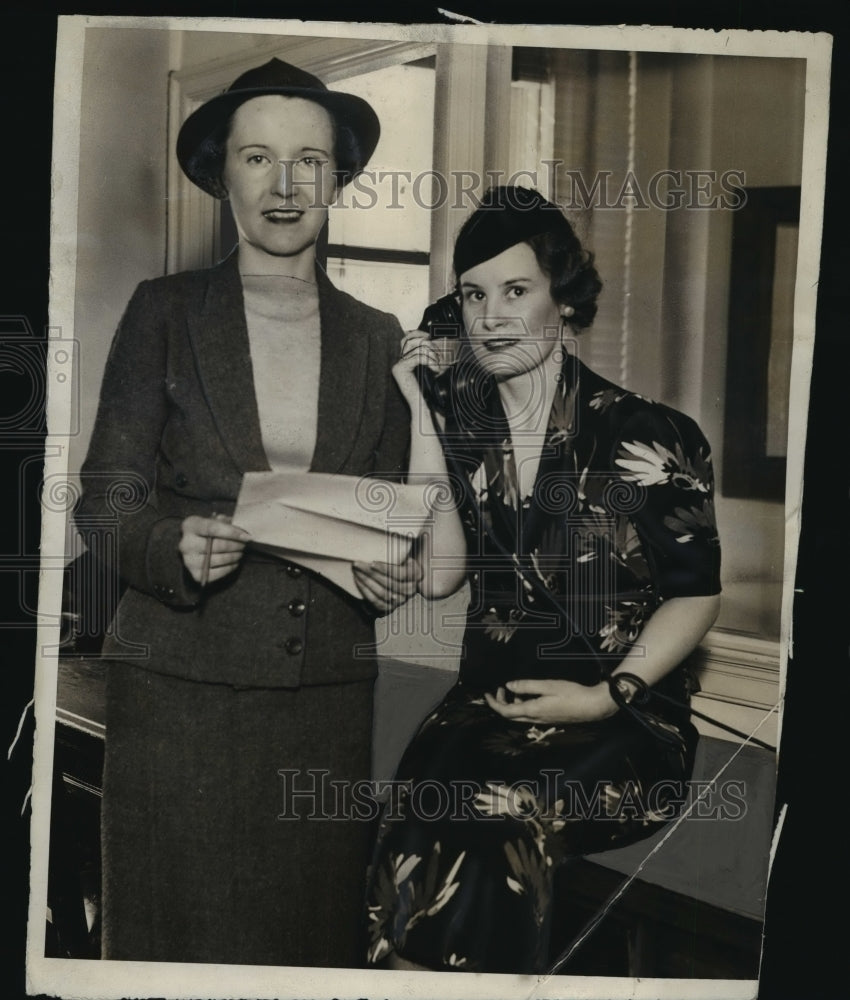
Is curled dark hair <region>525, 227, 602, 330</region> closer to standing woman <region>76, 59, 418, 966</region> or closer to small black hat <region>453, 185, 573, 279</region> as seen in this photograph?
small black hat <region>453, 185, 573, 279</region>

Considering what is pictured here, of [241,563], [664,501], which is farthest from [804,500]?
[241,563]

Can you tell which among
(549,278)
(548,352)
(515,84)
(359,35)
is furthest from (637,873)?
(359,35)

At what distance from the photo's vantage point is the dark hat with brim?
5.89 feet

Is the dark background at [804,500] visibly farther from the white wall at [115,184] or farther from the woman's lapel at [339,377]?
the woman's lapel at [339,377]

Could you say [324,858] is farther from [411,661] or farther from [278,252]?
→ [278,252]

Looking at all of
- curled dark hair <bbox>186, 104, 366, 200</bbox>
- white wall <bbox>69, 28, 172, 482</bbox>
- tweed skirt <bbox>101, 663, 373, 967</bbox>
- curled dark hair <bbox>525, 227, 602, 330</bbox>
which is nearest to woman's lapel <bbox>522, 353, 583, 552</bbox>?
curled dark hair <bbox>525, 227, 602, 330</bbox>

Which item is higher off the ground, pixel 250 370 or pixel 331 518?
pixel 250 370

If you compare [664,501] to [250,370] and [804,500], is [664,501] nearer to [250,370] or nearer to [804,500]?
[804,500]

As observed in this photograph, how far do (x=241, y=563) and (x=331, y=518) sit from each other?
172 mm

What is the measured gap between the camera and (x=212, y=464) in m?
1.78

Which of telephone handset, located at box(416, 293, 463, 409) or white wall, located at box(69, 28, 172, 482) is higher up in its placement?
white wall, located at box(69, 28, 172, 482)

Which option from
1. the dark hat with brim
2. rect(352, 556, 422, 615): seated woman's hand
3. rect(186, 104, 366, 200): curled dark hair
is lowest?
rect(352, 556, 422, 615): seated woman's hand

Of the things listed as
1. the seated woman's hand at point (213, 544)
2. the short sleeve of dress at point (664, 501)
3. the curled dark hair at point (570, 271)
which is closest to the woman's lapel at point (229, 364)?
the seated woman's hand at point (213, 544)

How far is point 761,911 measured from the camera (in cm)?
191
